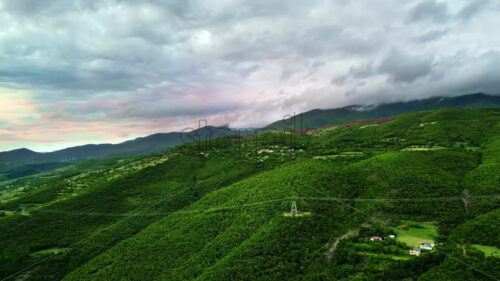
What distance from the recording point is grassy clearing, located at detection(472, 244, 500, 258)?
3088cm

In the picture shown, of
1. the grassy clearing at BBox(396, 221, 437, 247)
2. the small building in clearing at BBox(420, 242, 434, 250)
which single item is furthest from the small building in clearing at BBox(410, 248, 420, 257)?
the grassy clearing at BBox(396, 221, 437, 247)

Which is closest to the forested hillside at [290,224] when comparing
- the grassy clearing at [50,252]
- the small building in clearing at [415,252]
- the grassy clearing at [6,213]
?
the grassy clearing at [50,252]

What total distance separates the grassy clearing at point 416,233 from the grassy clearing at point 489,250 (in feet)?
17.2

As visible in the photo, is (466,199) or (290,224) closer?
(290,224)

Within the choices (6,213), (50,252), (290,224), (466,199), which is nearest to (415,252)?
(290,224)

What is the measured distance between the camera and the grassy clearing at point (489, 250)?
101ft

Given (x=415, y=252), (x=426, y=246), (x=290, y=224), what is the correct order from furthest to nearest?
(x=290, y=224), (x=426, y=246), (x=415, y=252)

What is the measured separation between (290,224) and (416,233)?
21.5 metres

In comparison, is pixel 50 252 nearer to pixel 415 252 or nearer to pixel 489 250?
pixel 415 252

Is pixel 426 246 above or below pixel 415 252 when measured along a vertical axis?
above

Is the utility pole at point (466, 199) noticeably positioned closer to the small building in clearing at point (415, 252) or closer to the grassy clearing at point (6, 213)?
the small building in clearing at point (415, 252)

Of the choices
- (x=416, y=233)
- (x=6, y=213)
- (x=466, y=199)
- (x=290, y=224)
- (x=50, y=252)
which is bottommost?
(x=50, y=252)

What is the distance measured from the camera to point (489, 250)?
32.0 metres

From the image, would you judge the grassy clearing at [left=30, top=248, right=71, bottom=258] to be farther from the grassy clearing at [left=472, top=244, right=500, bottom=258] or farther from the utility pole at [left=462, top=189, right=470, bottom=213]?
the utility pole at [left=462, top=189, right=470, bottom=213]
